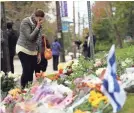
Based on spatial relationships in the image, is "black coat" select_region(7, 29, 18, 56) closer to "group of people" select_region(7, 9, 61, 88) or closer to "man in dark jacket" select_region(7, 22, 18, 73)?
"man in dark jacket" select_region(7, 22, 18, 73)

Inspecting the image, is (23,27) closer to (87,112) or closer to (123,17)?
(87,112)

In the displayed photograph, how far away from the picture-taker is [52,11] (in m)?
44.4

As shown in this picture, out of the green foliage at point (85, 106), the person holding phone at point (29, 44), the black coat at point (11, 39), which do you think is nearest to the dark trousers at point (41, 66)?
the person holding phone at point (29, 44)

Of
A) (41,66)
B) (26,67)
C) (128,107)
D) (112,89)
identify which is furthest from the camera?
(41,66)

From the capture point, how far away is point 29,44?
25.5 feet

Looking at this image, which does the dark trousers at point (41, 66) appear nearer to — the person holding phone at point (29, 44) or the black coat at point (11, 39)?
the person holding phone at point (29, 44)

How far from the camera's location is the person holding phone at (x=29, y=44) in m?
7.59

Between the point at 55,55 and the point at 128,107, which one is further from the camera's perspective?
the point at 55,55

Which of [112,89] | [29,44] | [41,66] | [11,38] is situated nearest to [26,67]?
[29,44]

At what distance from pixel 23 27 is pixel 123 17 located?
3645 cm

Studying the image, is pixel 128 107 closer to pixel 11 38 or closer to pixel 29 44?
pixel 29 44

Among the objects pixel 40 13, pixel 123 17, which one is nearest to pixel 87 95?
pixel 40 13

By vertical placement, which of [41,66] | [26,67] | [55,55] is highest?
[26,67]

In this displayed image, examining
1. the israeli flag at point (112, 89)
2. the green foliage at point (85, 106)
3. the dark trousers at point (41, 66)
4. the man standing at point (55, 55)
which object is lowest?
the man standing at point (55, 55)
